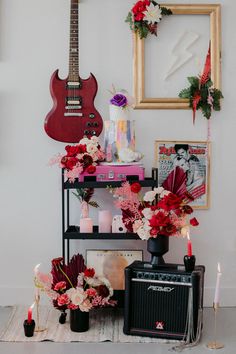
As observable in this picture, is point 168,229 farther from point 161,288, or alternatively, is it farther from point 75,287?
point 75,287

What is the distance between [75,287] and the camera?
10.3 ft

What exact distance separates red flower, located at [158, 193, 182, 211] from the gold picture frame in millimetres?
747

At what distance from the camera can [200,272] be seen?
3006mm

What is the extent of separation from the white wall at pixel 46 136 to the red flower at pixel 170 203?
0.60m

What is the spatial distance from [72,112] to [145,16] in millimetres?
729

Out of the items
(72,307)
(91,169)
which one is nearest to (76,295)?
(72,307)

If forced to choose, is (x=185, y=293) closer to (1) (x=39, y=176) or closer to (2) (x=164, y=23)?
(1) (x=39, y=176)

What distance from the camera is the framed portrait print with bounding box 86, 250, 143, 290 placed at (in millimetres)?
3414

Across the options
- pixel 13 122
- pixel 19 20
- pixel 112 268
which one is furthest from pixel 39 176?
pixel 19 20

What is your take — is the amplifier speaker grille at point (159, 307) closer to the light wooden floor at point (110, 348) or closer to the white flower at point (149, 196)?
the light wooden floor at point (110, 348)

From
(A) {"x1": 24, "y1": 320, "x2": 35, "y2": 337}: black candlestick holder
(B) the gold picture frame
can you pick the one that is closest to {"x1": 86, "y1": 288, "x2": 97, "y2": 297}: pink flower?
(A) {"x1": 24, "y1": 320, "x2": 35, "y2": 337}: black candlestick holder

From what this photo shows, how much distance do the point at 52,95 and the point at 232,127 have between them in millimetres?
1147

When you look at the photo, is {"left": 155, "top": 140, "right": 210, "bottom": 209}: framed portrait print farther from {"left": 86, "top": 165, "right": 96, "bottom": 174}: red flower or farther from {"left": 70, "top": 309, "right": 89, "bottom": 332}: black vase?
{"left": 70, "top": 309, "right": 89, "bottom": 332}: black vase

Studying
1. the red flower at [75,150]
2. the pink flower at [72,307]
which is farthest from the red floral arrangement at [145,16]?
the pink flower at [72,307]
